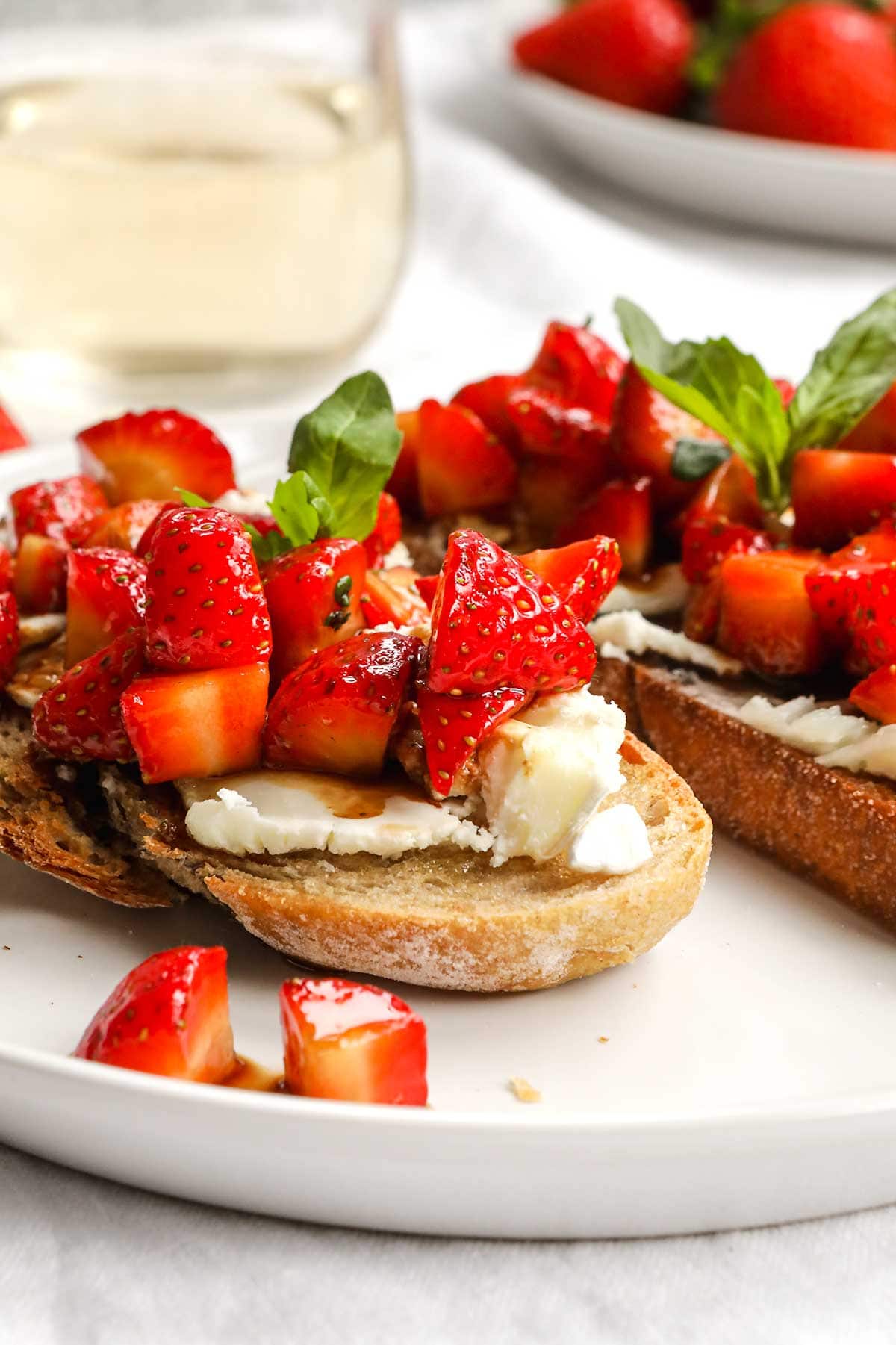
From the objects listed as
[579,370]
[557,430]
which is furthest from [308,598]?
[579,370]

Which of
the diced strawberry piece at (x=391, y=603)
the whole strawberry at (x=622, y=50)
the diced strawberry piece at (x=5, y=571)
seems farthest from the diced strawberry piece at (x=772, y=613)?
the whole strawberry at (x=622, y=50)

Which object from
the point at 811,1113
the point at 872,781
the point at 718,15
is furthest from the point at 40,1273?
the point at 718,15

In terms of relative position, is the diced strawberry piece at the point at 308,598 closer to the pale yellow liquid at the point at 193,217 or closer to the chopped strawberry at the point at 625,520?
the chopped strawberry at the point at 625,520

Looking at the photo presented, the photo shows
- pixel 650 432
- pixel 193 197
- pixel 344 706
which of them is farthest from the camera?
pixel 193 197

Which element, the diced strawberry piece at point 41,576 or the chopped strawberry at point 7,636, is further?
the diced strawberry piece at point 41,576

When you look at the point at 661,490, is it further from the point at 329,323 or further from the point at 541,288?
the point at 541,288

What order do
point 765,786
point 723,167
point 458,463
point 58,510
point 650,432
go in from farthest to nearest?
point 723,167 → point 458,463 → point 650,432 → point 58,510 → point 765,786

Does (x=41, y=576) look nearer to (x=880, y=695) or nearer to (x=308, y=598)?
(x=308, y=598)
